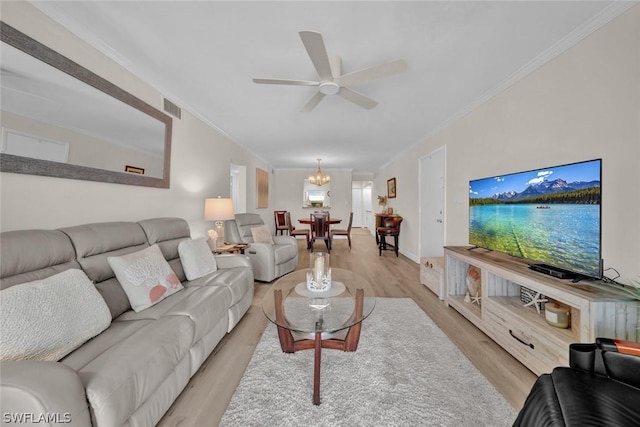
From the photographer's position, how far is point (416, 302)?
2.88 m

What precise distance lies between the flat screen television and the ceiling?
100 centimetres

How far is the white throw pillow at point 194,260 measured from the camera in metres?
2.26

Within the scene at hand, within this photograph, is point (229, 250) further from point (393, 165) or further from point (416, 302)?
point (393, 165)

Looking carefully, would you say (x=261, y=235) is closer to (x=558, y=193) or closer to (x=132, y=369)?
(x=132, y=369)

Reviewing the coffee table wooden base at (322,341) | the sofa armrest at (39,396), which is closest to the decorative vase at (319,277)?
the coffee table wooden base at (322,341)

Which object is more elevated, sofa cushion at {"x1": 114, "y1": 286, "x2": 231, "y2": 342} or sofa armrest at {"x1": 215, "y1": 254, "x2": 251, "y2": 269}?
sofa armrest at {"x1": 215, "y1": 254, "x2": 251, "y2": 269}

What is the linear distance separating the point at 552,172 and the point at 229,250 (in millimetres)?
3423

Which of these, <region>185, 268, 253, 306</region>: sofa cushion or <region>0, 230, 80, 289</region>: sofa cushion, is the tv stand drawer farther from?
<region>0, 230, 80, 289</region>: sofa cushion

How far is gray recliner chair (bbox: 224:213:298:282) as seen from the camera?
357 cm

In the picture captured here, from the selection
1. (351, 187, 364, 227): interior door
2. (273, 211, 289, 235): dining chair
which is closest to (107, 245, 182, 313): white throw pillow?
(273, 211, 289, 235): dining chair

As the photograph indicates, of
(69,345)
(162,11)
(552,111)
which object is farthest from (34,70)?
(552,111)

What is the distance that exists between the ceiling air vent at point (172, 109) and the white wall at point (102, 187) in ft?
0.26

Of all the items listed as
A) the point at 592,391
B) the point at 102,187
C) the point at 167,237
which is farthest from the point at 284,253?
the point at 592,391

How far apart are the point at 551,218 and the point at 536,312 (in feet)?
2.36
